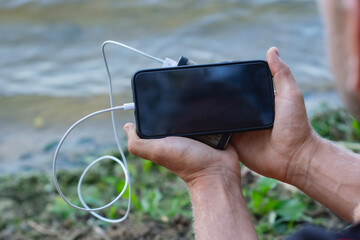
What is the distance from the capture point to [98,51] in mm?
4648

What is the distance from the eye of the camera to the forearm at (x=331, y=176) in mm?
1568

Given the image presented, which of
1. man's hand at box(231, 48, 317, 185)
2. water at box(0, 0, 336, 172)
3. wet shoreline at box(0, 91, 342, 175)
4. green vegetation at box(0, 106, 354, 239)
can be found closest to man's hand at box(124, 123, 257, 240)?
man's hand at box(231, 48, 317, 185)

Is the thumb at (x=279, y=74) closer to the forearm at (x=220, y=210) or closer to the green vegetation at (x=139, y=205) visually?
the forearm at (x=220, y=210)

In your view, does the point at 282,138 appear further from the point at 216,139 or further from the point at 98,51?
the point at 98,51

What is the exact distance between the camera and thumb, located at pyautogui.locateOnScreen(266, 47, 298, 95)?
165cm

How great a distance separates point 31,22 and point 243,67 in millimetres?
4490

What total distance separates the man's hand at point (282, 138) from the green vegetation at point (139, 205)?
1.54 feet

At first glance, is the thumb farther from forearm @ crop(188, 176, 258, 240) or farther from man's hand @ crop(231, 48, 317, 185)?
forearm @ crop(188, 176, 258, 240)

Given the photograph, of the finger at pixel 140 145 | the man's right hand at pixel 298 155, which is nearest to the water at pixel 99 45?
the finger at pixel 140 145

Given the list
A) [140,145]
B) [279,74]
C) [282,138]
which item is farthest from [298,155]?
[140,145]

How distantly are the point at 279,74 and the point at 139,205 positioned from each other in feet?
3.46

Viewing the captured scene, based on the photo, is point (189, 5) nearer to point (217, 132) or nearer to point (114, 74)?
point (114, 74)

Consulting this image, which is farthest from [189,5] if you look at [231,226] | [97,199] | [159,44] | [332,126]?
[231,226]

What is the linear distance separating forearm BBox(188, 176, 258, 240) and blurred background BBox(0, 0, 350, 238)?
1379 millimetres
